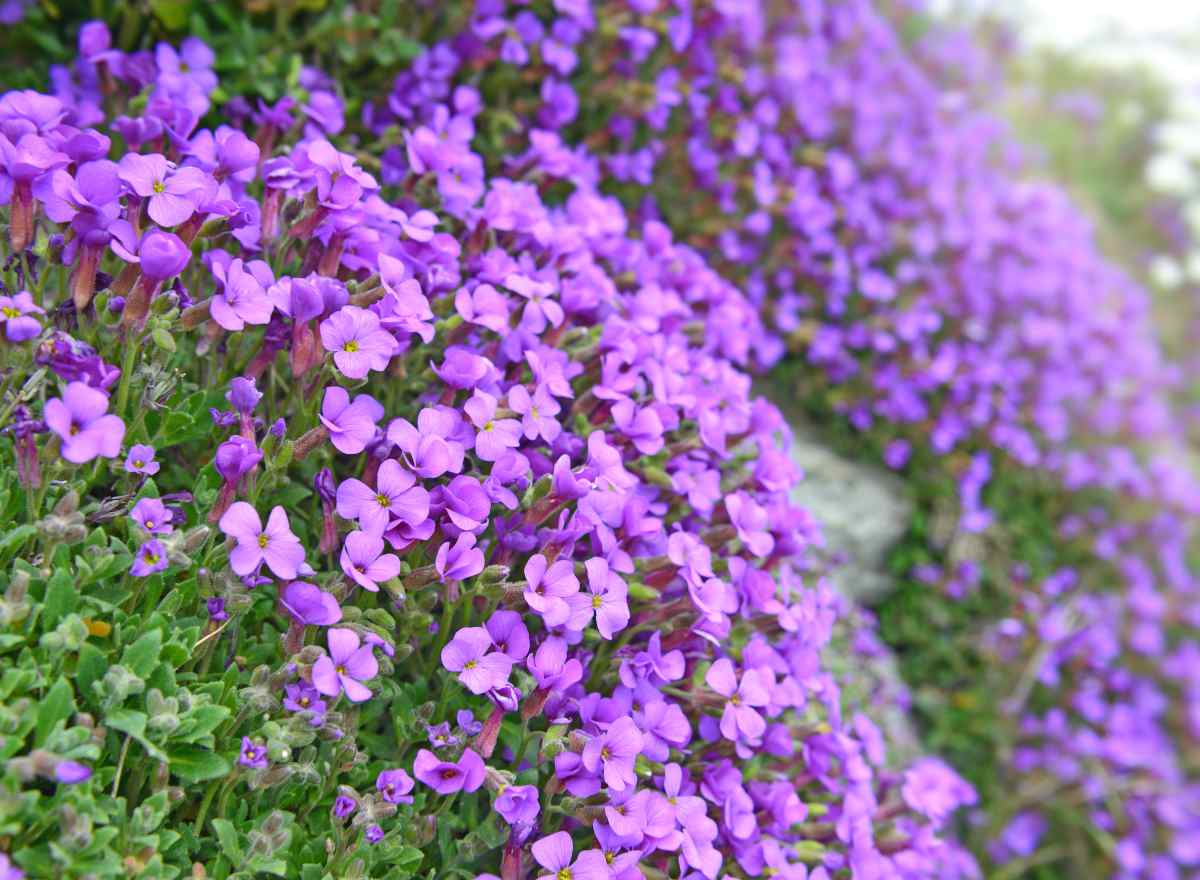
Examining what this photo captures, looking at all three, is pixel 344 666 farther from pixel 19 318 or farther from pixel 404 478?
pixel 19 318

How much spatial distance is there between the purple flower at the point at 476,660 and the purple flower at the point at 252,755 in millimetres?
392

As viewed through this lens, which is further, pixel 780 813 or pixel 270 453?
pixel 780 813

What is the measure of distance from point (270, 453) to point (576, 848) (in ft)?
3.75

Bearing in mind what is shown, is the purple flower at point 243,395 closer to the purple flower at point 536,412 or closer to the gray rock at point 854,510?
the purple flower at point 536,412

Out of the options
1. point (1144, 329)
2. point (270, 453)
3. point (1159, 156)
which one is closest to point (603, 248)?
point (270, 453)

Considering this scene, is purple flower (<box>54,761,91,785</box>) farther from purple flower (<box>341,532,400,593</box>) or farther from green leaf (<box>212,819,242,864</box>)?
purple flower (<box>341,532,400,593</box>)

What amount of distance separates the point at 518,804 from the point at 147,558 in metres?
0.91

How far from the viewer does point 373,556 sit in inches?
81.6

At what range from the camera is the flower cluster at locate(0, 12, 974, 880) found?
6.42ft

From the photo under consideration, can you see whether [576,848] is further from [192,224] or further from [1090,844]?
[1090,844]

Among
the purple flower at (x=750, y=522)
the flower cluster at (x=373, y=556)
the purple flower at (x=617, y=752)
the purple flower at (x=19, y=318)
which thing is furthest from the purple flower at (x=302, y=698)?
the purple flower at (x=750, y=522)

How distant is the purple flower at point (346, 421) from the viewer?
6.98 feet

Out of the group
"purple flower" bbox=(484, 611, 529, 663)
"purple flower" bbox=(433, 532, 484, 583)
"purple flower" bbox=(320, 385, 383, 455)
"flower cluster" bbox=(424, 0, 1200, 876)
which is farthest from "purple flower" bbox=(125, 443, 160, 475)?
"flower cluster" bbox=(424, 0, 1200, 876)

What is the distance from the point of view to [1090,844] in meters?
5.21
